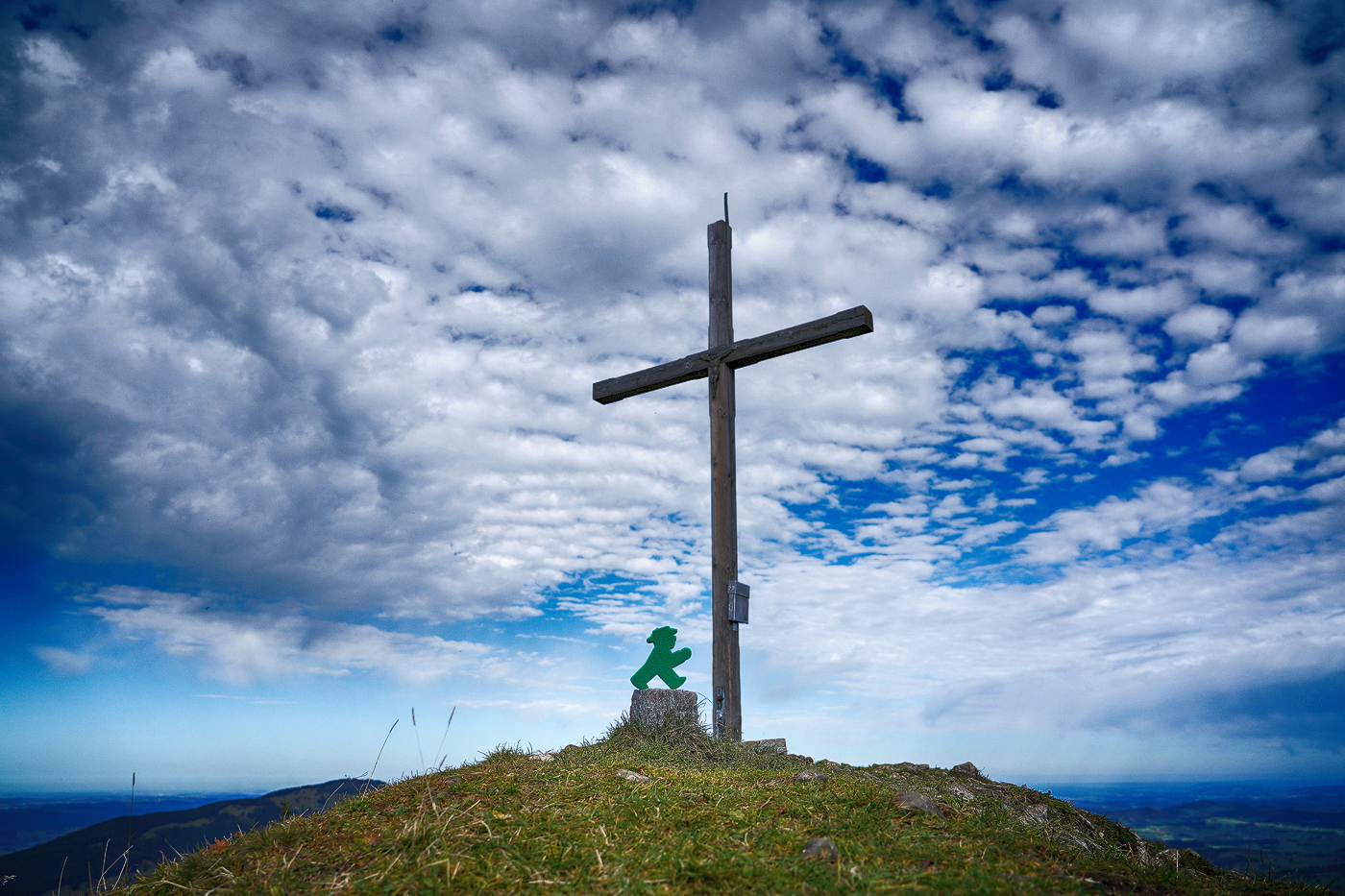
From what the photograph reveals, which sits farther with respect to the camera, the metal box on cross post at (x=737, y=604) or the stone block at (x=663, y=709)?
the metal box on cross post at (x=737, y=604)

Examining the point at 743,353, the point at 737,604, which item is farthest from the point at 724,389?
the point at 737,604

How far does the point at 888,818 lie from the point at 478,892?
8.49 feet

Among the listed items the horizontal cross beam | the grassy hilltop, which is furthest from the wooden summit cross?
the grassy hilltop

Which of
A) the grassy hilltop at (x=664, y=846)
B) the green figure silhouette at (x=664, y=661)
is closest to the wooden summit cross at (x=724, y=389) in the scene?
the green figure silhouette at (x=664, y=661)

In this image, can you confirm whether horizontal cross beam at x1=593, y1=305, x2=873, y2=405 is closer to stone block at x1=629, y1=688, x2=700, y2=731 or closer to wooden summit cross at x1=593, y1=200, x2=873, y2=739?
wooden summit cross at x1=593, y1=200, x2=873, y2=739

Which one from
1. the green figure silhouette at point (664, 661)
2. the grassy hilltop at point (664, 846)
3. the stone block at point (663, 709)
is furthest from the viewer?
the green figure silhouette at point (664, 661)

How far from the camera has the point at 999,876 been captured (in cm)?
374

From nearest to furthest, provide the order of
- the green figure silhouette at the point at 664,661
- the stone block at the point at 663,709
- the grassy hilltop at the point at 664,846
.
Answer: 1. the grassy hilltop at the point at 664,846
2. the stone block at the point at 663,709
3. the green figure silhouette at the point at 664,661

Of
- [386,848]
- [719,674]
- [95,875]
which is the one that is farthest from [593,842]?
[719,674]

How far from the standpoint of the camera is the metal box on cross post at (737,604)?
375 inches

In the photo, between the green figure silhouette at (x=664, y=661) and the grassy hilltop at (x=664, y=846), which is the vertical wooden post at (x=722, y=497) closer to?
the green figure silhouette at (x=664, y=661)

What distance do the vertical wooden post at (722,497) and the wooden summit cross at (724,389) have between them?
0.01 m

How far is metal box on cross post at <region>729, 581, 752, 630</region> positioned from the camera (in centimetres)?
953

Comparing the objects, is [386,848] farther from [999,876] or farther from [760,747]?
[760,747]
